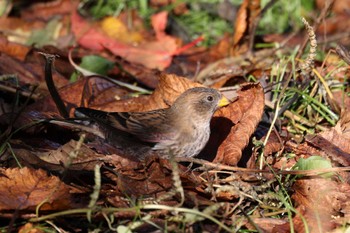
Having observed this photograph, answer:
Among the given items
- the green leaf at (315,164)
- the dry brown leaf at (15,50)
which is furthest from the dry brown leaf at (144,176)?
the dry brown leaf at (15,50)

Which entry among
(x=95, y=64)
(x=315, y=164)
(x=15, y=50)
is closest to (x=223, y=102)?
(x=315, y=164)

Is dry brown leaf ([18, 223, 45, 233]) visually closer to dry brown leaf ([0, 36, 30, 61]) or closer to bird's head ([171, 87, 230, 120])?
bird's head ([171, 87, 230, 120])

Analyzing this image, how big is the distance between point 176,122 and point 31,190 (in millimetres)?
1096

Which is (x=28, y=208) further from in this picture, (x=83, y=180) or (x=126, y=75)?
(x=126, y=75)

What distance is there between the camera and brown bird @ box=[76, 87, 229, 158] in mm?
4148

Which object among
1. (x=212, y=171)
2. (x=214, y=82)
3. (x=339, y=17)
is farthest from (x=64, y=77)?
(x=339, y=17)

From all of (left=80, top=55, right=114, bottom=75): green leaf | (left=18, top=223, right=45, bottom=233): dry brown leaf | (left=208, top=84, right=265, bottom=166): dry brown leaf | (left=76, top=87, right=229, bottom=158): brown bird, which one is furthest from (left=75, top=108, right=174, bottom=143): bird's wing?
(left=80, top=55, right=114, bottom=75): green leaf

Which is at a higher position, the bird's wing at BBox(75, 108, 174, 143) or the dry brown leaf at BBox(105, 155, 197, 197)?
the bird's wing at BBox(75, 108, 174, 143)

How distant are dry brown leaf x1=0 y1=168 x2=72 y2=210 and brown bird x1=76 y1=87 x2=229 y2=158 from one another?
68 centimetres

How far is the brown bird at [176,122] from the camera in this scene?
163 inches

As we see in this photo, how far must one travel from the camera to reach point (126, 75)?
18.4ft

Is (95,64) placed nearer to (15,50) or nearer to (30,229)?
(15,50)

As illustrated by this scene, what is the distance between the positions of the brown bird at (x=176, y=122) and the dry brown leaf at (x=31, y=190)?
0.68 m

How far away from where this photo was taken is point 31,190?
354 centimetres
